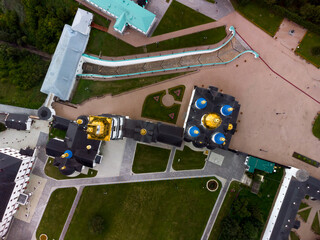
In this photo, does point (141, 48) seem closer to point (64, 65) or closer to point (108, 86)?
point (108, 86)

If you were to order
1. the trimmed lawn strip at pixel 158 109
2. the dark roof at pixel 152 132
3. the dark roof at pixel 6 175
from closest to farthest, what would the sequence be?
the dark roof at pixel 152 132 < the dark roof at pixel 6 175 < the trimmed lawn strip at pixel 158 109

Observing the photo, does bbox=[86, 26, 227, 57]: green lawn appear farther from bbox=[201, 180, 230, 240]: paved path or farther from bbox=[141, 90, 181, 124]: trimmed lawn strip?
bbox=[201, 180, 230, 240]: paved path

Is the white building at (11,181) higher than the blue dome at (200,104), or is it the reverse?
the blue dome at (200,104)

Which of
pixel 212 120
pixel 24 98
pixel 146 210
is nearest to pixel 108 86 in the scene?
pixel 24 98

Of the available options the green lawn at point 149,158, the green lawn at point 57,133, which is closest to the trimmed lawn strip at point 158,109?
the green lawn at point 149,158

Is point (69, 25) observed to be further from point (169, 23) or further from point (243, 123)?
point (243, 123)

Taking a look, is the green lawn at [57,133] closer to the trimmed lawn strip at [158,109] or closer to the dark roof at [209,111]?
the trimmed lawn strip at [158,109]

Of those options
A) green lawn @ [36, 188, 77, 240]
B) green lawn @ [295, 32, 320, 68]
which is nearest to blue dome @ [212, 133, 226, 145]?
green lawn @ [295, 32, 320, 68]
